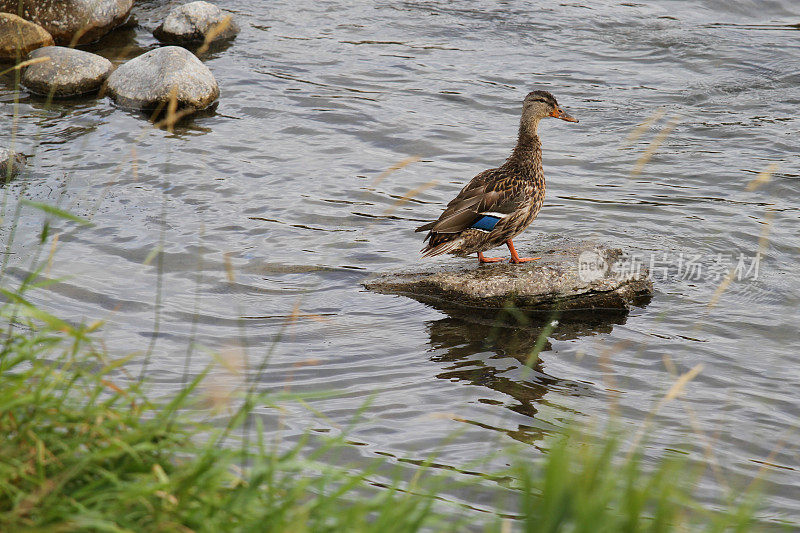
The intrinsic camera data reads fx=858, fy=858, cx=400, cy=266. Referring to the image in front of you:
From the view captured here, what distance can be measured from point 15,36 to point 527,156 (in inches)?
289

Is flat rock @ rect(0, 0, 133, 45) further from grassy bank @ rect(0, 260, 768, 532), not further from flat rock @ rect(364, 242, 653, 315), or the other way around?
grassy bank @ rect(0, 260, 768, 532)

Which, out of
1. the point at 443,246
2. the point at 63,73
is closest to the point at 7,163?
the point at 63,73

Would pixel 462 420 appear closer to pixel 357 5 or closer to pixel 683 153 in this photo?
pixel 683 153

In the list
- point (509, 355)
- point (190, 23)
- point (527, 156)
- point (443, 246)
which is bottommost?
point (509, 355)

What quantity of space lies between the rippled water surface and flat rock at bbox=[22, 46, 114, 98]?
245 millimetres

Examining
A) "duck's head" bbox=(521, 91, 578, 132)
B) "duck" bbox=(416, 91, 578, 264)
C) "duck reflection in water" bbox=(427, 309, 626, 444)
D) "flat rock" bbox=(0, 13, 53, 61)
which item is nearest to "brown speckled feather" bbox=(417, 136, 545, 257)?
"duck" bbox=(416, 91, 578, 264)

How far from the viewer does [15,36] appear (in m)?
10.7

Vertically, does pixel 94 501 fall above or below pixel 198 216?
above

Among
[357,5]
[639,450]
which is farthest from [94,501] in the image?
[357,5]

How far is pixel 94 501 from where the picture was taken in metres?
2.33

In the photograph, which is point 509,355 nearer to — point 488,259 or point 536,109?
point 488,259

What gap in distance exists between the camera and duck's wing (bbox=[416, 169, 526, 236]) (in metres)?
6.25

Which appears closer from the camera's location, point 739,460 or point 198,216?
point 739,460

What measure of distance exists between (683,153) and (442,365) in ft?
17.6
